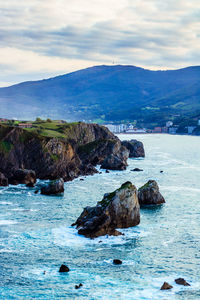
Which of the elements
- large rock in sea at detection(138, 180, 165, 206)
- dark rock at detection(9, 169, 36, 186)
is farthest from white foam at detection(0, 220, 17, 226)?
dark rock at detection(9, 169, 36, 186)

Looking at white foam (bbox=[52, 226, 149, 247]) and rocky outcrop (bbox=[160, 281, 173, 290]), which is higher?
white foam (bbox=[52, 226, 149, 247])

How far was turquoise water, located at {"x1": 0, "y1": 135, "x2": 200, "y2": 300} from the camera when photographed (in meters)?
43.0

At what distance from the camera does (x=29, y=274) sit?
152 feet

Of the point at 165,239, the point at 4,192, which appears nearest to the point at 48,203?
the point at 4,192

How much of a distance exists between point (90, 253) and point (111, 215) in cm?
1086

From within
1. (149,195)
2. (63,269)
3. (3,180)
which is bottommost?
(63,269)

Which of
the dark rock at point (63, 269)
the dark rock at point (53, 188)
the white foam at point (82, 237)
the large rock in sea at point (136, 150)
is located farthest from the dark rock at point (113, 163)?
the dark rock at point (63, 269)

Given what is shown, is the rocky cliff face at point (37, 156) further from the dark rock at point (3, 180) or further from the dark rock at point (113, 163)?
the dark rock at point (113, 163)

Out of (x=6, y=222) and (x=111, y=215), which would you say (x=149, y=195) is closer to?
(x=111, y=215)

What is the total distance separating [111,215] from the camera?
205ft

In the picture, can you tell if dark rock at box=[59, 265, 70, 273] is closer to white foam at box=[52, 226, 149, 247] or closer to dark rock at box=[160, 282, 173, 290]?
white foam at box=[52, 226, 149, 247]

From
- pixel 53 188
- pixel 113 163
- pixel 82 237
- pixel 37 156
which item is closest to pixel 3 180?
pixel 53 188

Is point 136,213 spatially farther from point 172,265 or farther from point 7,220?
point 7,220

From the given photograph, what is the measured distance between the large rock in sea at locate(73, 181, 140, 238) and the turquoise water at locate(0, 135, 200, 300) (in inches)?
61.8
